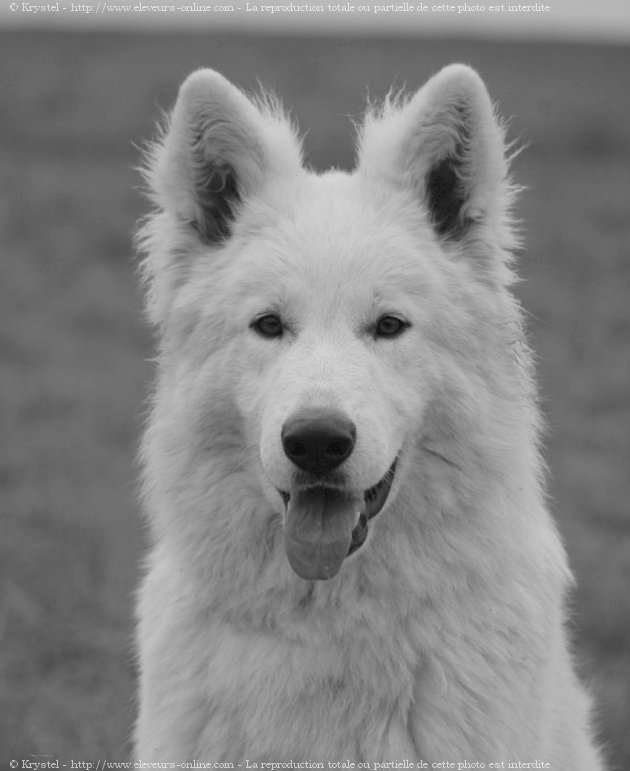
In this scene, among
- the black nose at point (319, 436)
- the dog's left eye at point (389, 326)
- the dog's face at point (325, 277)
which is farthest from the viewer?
the dog's left eye at point (389, 326)

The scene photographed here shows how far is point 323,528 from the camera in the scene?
3357 millimetres

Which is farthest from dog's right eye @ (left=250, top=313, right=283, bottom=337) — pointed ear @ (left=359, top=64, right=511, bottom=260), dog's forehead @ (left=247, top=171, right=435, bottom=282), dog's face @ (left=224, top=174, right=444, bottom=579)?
pointed ear @ (left=359, top=64, right=511, bottom=260)

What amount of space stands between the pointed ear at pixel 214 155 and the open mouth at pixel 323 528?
111 centimetres

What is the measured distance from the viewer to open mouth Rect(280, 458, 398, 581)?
3322mm

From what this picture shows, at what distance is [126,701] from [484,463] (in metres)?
2.53

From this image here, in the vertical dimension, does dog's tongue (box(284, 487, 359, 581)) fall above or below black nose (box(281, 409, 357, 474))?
below

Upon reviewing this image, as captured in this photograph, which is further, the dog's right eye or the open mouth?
the dog's right eye

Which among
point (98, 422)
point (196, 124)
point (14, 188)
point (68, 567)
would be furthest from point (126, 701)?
point (14, 188)

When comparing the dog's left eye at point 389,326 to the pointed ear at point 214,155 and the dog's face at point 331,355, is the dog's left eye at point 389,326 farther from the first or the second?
the pointed ear at point 214,155

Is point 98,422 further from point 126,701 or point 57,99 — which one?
point 57,99

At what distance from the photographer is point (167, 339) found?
12.6 ft

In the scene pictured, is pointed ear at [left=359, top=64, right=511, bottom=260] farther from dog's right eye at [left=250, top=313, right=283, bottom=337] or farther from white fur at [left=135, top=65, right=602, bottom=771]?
dog's right eye at [left=250, top=313, right=283, bottom=337]

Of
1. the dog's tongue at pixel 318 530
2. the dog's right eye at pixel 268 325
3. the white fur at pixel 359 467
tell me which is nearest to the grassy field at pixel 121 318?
the white fur at pixel 359 467

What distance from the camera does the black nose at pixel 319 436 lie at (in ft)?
10.3
